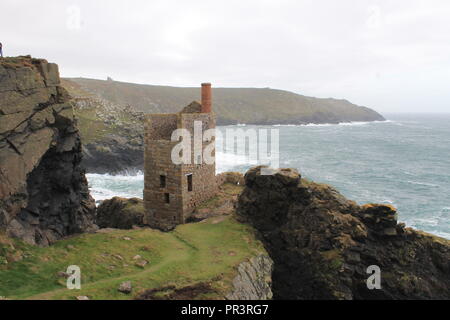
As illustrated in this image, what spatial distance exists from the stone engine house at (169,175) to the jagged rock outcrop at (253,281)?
24.8ft

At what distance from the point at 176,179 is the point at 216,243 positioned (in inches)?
233

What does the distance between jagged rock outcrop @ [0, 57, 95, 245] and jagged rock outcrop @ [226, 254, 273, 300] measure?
363 inches

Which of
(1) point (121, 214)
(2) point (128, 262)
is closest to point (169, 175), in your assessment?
(1) point (121, 214)

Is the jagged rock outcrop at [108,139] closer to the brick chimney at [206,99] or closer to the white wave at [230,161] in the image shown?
the white wave at [230,161]

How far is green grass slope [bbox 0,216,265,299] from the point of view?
14.5m

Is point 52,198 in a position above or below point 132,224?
above

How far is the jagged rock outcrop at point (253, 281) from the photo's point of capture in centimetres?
1680

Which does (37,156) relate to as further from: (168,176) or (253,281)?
(253,281)

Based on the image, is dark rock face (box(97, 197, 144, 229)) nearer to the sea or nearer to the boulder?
the boulder

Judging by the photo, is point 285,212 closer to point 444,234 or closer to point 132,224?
point 132,224

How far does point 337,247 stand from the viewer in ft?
68.4
